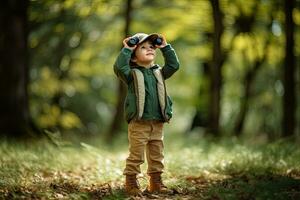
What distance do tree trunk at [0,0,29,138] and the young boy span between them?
588 centimetres

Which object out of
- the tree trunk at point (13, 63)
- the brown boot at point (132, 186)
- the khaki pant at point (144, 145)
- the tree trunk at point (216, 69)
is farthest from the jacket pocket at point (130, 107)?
the tree trunk at point (216, 69)

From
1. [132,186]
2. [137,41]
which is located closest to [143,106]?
[137,41]

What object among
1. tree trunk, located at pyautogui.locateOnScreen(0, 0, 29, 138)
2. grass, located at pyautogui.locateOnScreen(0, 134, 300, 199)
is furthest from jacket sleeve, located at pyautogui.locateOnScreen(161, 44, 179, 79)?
tree trunk, located at pyautogui.locateOnScreen(0, 0, 29, 138)

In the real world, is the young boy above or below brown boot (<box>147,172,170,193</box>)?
above

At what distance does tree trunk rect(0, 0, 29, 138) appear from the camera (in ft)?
39.7

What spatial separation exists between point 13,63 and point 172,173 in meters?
5.68

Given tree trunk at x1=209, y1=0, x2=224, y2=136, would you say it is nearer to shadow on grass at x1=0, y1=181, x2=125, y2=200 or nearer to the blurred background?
the blurred background

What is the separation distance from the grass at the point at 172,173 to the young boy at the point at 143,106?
0.99 ft

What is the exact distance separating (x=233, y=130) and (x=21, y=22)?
791cm

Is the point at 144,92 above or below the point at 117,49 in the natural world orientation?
below

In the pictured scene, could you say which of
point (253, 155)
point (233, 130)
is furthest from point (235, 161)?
point (233, 130)

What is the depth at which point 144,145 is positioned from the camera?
6.65 metres

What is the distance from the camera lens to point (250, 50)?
59.2ft

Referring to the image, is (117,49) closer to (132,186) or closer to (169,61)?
(169,61)
